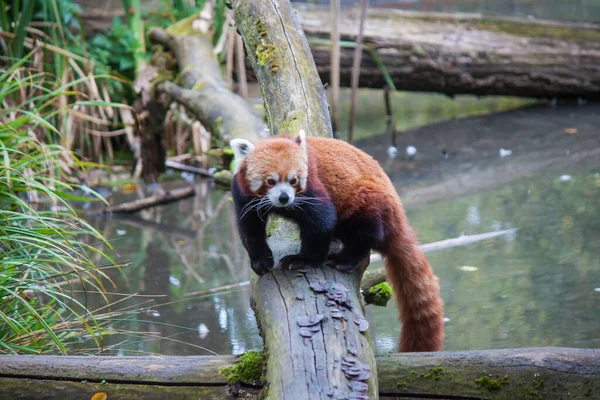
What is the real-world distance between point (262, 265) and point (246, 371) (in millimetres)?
453

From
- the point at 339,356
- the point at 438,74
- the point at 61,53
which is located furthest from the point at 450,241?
the point at 61,53

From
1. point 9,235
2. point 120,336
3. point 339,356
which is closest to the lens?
point 339,356

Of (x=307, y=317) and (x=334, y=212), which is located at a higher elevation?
(x=334, y=212)

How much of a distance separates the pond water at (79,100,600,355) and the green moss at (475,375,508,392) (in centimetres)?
111

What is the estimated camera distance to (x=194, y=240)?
4691 millimetres

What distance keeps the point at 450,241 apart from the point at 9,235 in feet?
8.53

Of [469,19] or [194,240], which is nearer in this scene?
[194,240]

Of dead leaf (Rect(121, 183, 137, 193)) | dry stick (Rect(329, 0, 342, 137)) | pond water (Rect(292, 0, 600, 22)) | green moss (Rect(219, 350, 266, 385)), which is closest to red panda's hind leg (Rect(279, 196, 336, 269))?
green moss (Rect(219, 350, 266, 385))

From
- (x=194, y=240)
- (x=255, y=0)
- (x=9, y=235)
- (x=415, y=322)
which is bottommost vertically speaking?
(x=194, y=240)

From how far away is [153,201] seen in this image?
521 cm

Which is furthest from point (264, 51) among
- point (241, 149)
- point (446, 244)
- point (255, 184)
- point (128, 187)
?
point (128, 187)

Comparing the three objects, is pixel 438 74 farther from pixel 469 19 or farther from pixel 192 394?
pixel 192 394

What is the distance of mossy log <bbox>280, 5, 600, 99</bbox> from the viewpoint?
22.2ft

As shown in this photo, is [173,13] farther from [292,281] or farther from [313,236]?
[292,281]
